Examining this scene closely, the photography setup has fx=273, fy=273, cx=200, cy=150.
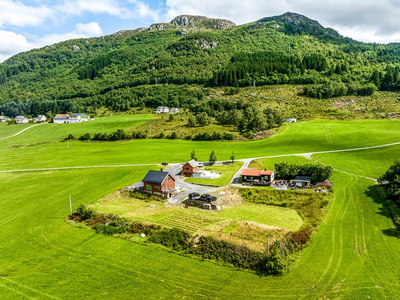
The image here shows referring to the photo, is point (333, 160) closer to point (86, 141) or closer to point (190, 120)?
point (190, 120)

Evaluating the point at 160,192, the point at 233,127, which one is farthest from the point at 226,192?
the point at 233,127

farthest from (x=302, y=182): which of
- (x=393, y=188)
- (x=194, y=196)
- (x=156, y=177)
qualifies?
(x=156, y=177)

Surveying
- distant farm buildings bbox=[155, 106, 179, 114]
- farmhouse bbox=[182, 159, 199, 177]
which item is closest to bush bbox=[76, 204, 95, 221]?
farmhouse bbox=[182, 159, 199, 177]

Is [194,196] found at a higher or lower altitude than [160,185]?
lower

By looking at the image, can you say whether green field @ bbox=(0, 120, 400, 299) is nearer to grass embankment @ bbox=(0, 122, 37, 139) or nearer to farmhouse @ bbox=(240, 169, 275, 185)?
farmhouse @ bbox=(240, 169, 275, 185)

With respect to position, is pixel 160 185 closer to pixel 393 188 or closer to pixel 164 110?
pixel 393 188

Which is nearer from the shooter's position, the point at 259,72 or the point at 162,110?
the point at 162,110
